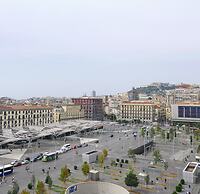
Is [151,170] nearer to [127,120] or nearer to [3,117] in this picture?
[3,117]

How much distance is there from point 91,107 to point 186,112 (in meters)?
16.6

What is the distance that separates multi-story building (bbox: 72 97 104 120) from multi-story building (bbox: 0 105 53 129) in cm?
1287

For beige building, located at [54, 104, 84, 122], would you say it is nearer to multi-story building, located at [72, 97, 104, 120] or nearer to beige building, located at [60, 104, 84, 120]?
beige building, located at [60, 104, 84, 120]

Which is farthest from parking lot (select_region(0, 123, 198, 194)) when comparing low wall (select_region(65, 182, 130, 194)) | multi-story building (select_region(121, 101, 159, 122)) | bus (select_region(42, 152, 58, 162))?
multi-story building (select_region(121, 101, 159, 122))

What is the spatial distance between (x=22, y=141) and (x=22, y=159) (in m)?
7.97

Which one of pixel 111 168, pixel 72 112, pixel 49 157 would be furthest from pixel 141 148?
pixel 72 112

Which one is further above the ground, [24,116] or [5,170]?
[24,116]

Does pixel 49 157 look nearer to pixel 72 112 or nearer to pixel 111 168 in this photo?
pixel 111 168

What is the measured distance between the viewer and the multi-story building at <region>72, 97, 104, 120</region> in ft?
198

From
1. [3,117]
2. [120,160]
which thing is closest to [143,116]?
[3,117]

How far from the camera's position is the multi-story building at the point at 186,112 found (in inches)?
2164

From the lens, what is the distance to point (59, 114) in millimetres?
51250

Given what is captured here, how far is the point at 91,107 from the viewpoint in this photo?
61219mm

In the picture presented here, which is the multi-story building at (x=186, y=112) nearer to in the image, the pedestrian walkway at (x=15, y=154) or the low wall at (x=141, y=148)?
the low wall at (x=141, y=148)
